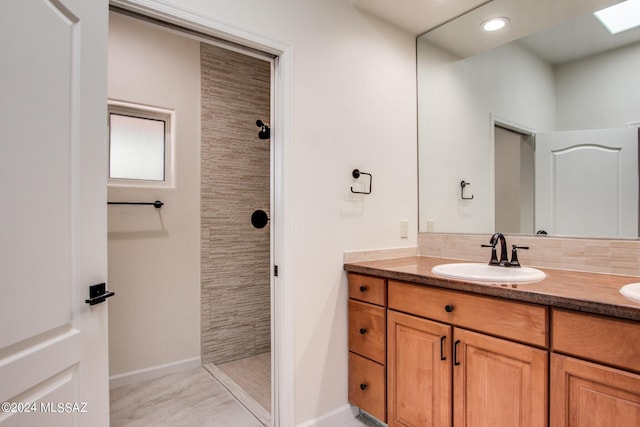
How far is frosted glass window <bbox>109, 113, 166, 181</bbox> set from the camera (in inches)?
97.1

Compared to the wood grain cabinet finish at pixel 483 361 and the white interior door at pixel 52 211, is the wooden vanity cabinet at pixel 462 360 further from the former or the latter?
the white interior door at pixel 52 211

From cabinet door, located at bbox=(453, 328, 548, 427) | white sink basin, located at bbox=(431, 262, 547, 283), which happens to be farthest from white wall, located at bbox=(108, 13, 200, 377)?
cabinet door, located at bbox=(453, 328, 548, 427)

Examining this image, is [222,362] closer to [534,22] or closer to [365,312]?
[365,312]

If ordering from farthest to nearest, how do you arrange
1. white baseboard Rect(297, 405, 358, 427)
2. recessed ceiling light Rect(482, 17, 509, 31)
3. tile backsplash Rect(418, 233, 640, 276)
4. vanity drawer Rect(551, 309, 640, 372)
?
1. recessed ceiling light Rect(482, 17, 509, 31)
2. white baseboard Rect(297, 405, 358, 427)
3. tile backsplash Rect(418, 233, 640, 276)
4. vanity drawer Rect(551, 309, 640, 372)

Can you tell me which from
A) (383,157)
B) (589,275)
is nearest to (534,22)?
(383,157)

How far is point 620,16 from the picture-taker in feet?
5.16

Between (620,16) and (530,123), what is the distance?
0.57 metres

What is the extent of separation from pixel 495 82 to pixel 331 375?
6.52 ft

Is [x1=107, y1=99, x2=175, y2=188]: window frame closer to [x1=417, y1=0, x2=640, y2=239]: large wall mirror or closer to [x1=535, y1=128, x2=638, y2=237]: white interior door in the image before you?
[x1=417, y1=0, x2=640, y2=239]: large wall mirror

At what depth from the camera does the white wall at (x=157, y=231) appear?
238cm

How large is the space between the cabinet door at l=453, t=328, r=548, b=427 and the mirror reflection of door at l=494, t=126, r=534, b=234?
827 mm

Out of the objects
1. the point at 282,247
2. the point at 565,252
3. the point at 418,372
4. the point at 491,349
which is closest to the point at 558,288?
A: the point at 491,349

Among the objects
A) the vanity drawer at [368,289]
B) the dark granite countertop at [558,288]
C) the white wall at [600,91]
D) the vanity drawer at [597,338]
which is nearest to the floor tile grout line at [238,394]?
the vanity drawer at [368,289]

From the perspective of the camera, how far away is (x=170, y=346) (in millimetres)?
2576
